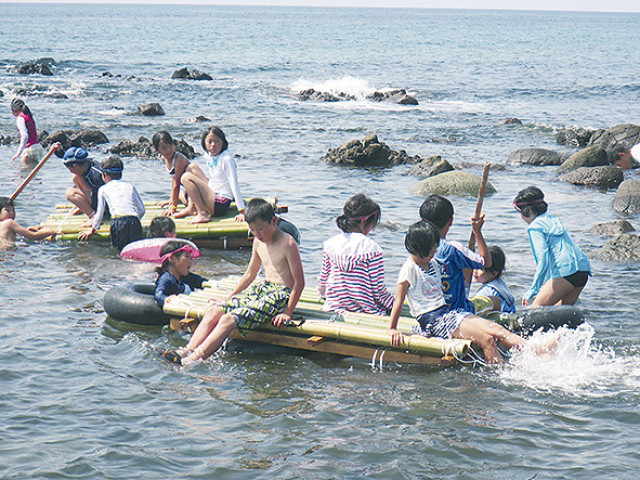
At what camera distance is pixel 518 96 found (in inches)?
1496

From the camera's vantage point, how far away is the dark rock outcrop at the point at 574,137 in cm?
2403

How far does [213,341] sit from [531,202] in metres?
3.78

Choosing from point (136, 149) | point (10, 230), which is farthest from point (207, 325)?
point (136, 149)

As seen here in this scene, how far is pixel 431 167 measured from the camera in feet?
63.9

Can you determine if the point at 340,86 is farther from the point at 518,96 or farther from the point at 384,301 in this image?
the point at 384,301

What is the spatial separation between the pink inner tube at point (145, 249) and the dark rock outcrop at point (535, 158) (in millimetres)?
12244

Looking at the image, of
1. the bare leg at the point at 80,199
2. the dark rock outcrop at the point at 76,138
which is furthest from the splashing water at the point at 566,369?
the dark rock outcrop at the point at 76,138

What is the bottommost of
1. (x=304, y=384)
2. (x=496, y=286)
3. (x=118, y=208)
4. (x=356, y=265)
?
(x=304, y=384)

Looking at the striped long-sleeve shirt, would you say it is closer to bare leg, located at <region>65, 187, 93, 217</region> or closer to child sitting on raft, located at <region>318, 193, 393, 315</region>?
child sitting on raft, located at <region>318, 193, 393, 315</region>

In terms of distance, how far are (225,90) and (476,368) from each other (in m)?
33.2

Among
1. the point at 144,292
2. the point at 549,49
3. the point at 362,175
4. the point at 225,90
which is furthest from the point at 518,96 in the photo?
the point at 549,49

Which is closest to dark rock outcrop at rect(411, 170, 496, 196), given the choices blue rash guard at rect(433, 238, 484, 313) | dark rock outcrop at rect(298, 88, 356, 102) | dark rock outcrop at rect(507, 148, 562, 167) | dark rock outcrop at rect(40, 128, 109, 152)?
dark rock outcrop at rect(507, 148, 562, 167)

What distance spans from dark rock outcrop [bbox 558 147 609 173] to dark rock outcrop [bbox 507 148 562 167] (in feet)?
2.35

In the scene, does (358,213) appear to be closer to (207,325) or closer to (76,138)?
(207,325)
